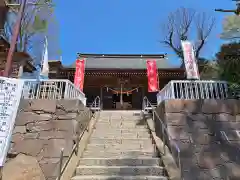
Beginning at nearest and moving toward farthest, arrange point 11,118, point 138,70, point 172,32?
point 11,118 < point 138,70 < point 172,32

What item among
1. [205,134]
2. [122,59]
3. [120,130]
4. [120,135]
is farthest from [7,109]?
[122,59]

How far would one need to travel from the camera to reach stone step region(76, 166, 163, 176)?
5.59 m

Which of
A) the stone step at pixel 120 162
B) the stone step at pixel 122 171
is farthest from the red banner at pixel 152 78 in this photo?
the stone step at pixel 122 171

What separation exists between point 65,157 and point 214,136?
4640 mm


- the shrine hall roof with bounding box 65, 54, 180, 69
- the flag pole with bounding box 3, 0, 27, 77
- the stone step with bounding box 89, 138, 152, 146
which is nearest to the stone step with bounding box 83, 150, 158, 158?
the stone step with bounding box 89, 138, 152, 146

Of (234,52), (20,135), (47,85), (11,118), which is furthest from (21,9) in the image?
(234,52)

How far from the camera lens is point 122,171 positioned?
566cm

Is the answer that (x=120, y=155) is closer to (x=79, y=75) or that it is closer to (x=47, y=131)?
(x=47, y=131)

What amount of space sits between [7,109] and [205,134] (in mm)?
5683

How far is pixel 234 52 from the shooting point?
9.21 meters

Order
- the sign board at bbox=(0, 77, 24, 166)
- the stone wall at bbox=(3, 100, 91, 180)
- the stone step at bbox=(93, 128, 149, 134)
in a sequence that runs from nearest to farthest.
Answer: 1. the sign board at bbox=(0, 77, 24, 166)
2. the stone wall at bbox=(3, 100, 91, 180)
3. the stone step at bbox=(93, 128, 149, 134)

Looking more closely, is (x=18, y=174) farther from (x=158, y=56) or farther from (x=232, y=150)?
(x=158, y=56)

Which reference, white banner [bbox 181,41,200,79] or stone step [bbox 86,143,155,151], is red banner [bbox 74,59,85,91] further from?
white banner [bbox 181,41,200,79]

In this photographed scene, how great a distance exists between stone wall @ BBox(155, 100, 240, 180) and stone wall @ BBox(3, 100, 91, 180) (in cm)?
314
